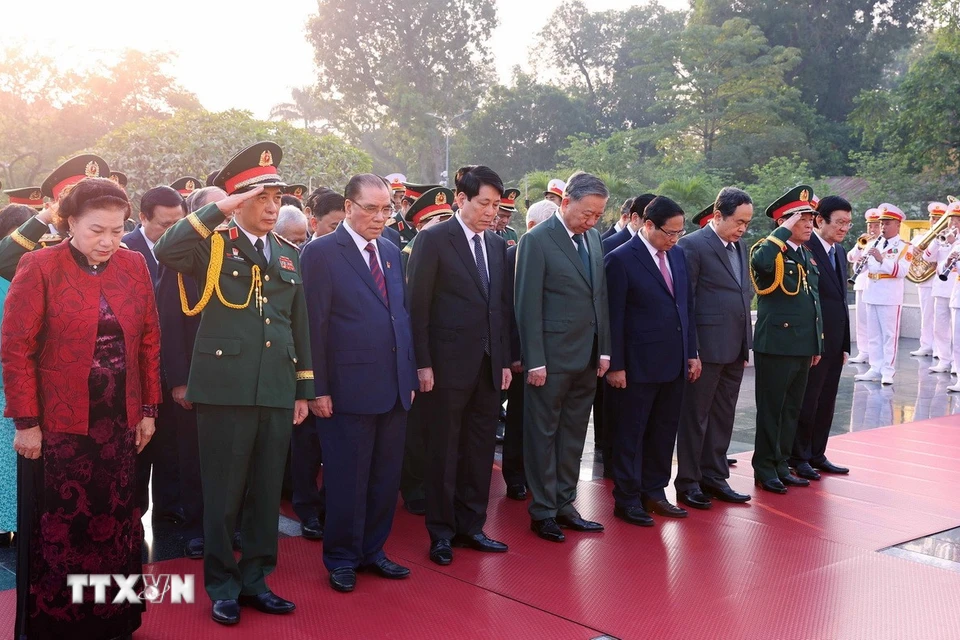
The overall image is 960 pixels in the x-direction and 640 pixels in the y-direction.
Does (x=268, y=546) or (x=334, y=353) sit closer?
(x=268, y=546)

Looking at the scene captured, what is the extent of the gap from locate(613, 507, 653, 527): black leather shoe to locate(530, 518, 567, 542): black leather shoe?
46cm

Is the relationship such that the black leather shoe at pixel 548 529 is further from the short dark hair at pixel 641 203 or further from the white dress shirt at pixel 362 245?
the short dark hair at pixel 641 203

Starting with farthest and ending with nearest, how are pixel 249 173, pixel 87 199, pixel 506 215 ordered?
pixel 506 215 → pixel 249 173 → pixel 87 199

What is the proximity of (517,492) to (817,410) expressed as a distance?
225cm

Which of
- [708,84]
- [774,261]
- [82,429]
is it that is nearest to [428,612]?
[82,429]

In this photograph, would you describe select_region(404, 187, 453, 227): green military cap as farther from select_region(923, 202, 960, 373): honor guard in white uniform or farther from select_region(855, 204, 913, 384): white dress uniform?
select_region(923, 202, 960, 373): honor guard in white uniform

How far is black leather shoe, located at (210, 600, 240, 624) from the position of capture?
351 centimetres

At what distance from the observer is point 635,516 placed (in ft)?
16.7

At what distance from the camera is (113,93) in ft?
102

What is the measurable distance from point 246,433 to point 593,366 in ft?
6.55

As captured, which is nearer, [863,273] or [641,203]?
[641,203]

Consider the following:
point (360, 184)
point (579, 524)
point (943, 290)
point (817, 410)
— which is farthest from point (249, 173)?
point (943, 290)

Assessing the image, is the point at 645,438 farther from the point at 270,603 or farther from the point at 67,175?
the point at 67,175

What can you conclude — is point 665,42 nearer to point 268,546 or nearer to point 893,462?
point 893,462
